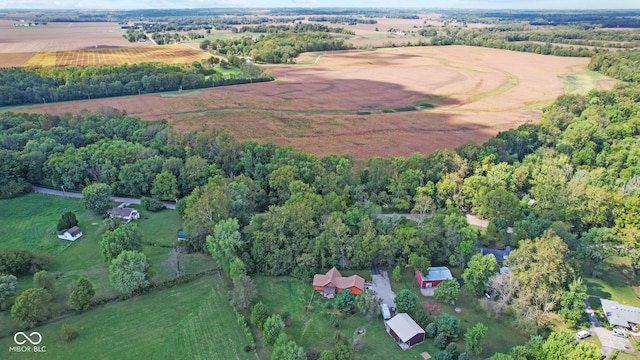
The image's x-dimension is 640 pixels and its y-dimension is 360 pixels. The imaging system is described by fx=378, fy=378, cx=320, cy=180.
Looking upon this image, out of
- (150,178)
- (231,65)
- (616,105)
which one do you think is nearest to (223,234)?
(150,178)

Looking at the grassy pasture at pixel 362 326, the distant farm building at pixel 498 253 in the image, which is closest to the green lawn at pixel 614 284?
the distant farm building at pixel 498 253

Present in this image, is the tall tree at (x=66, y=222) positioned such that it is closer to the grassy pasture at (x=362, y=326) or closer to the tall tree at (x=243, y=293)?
the tall tree at (x=243, y=293)

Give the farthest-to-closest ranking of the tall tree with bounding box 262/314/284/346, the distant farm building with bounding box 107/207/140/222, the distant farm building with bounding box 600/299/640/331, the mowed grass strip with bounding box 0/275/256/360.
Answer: the distant farm building with bounding box 107/207/140/222
the distant farm building with bounding box 600/299/640/331
the tall tree with bounding box 262/314/284/346
the mowed grass strip with bounding box 0/275/256/360

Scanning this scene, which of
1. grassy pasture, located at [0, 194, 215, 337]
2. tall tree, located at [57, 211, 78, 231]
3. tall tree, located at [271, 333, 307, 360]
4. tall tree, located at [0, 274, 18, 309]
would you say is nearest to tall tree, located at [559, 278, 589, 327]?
tall tree, located at [271, 333, 307, 360]

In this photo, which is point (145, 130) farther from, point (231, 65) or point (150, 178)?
point (231, 65)

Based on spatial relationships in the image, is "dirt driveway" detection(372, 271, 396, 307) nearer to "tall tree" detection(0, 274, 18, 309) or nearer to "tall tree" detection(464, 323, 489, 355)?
"tall tree" detection(464, 323, 489, 355)

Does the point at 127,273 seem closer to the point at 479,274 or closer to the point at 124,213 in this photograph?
the point at 124,213
